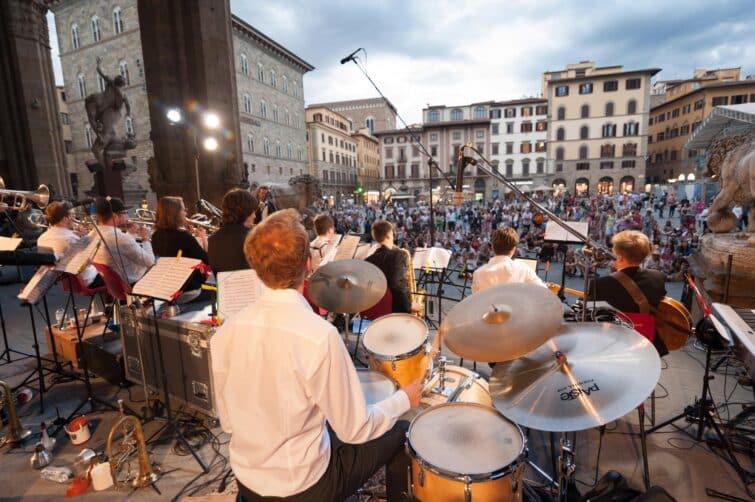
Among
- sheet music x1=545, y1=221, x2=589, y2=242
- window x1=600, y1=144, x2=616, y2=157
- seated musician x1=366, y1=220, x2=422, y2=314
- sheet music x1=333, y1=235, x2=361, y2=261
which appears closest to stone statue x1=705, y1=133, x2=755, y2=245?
sheet music x1=545, y1=221, x2=589, y2=242

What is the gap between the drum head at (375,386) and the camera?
6.89ft

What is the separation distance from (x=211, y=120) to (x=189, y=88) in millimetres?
844

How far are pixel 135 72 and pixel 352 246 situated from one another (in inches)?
1406

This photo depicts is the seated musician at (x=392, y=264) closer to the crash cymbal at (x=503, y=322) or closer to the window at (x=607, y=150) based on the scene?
the crash cymbal at (x=503, y=322)

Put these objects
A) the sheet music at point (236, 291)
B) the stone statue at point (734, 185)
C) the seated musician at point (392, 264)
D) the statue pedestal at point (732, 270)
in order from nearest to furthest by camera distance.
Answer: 1. the sheet music at point (236, 291)
2. the seated musician at point (392, 264)
3. the statue pedestal at point (732, 270)
4. the stone statue at point (734, 185)

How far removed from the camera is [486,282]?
3330mm

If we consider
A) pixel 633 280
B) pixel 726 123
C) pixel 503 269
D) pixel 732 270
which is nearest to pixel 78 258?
pixel 503 269

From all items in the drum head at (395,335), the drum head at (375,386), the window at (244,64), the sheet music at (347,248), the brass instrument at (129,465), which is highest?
the window at (244,64)

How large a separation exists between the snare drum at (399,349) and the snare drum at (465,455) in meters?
0.57

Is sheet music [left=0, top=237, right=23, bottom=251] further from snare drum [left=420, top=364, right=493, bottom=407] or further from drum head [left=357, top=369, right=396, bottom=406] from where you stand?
snare drum [left=420, top=364, right=493, bottom=407]

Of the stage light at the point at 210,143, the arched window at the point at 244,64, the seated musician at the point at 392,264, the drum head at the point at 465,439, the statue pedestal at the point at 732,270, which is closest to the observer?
the drum head at the point at 465,439

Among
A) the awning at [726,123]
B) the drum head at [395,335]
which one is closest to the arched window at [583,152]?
the awning at [726,123]

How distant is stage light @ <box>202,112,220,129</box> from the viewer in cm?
697

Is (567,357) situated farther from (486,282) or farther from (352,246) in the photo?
(352,246)
